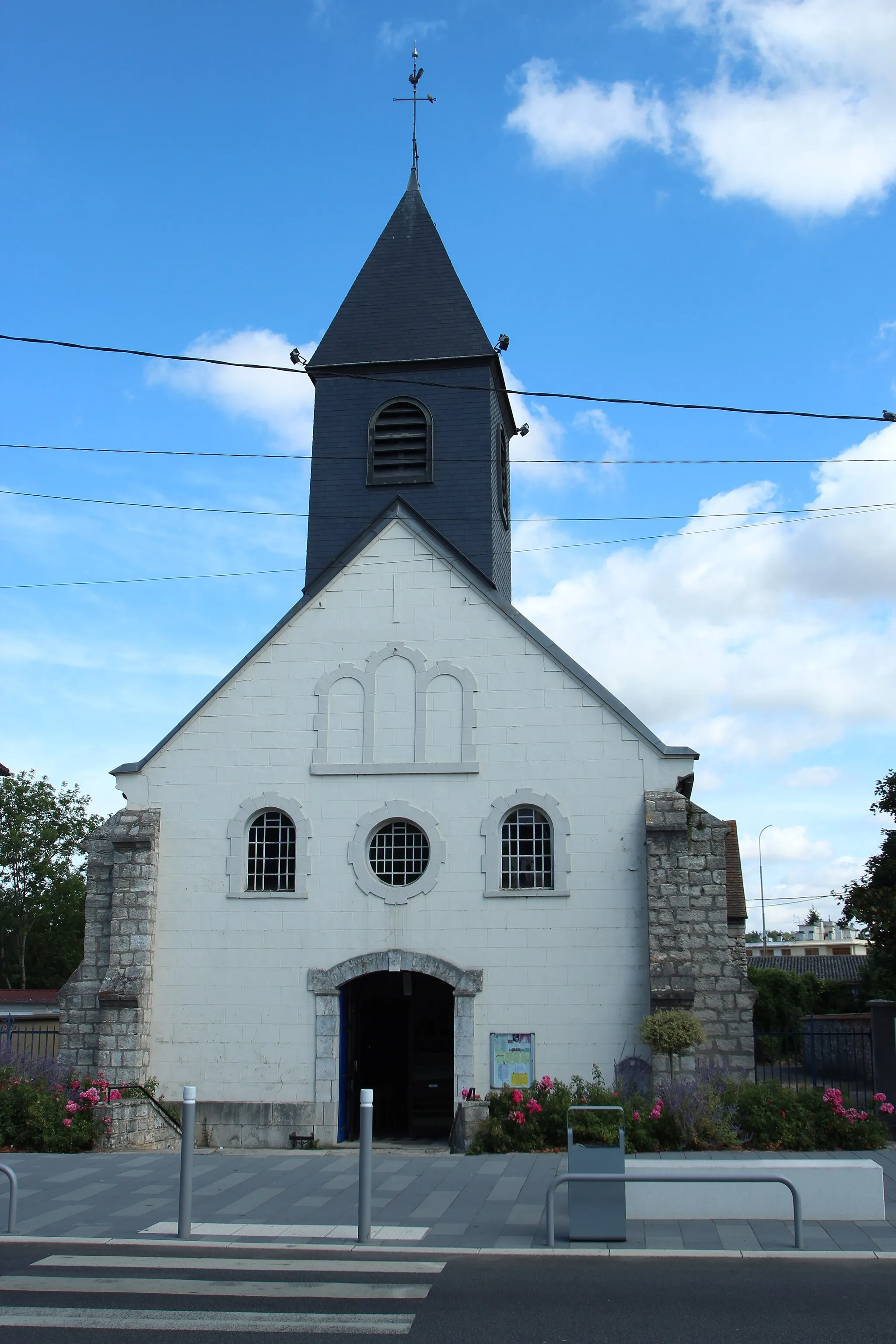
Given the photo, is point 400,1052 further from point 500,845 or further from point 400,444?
point 400,444

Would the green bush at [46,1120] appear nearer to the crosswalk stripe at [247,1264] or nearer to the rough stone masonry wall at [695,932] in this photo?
the crosswalk stripe at [247,1264]

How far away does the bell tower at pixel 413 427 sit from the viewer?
65.5 feet

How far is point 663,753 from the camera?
16797 millimetres

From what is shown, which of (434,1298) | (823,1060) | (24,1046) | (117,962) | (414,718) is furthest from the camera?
(823,1060)

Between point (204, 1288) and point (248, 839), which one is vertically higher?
point (248, 839)

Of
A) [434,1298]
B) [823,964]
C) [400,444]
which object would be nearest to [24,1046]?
[400,444]

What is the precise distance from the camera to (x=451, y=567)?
59.3 ft

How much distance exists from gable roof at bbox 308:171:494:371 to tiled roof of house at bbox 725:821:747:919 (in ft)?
49.3

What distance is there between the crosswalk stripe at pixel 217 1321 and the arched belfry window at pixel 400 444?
1470cm

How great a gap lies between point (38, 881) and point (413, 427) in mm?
33959

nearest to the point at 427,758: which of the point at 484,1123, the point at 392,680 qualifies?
the point at 392,680

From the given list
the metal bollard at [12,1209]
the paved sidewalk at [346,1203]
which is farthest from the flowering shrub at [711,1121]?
the metal bollard at [12,1209]

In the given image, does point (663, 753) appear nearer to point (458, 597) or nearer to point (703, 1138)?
point (458, 597)

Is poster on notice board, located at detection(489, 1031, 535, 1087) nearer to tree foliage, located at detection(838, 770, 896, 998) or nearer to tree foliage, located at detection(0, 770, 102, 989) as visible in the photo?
tree foliage, located at detection(838, 770, 896, 998)
